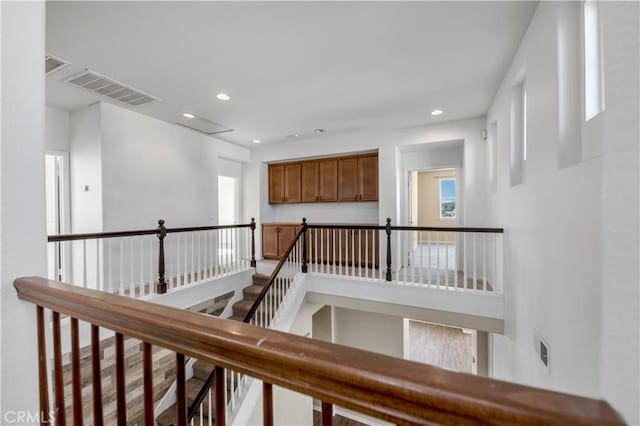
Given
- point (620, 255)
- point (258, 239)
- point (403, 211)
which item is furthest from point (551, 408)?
point (258, 239)

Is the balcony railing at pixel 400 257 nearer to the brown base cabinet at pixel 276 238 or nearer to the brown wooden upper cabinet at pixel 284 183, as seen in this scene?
the brown base cabinet at pixel 276 238

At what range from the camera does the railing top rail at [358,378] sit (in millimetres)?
370

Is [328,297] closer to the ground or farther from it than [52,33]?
closer to the ground

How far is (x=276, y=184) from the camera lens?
20.7 ft

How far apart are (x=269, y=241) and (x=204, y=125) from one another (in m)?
2.61

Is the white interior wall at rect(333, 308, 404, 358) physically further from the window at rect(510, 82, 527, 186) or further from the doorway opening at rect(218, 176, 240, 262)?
the window at rect(510, 82, 527, 186)

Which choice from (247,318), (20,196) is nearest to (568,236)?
(20,196)

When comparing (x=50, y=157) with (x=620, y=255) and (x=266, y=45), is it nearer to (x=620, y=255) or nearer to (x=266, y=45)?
(x=266, y=45)

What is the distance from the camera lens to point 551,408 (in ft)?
1.19

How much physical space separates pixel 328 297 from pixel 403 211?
7.39ft

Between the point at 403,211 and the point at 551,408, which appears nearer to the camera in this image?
the point at 551,408

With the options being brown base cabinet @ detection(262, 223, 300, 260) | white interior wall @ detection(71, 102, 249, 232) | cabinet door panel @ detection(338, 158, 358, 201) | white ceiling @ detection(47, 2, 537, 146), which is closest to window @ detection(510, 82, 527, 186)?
white ceiling @ detection(47, 2, 537, 146)

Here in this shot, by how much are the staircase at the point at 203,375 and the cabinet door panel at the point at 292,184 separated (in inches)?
76.9

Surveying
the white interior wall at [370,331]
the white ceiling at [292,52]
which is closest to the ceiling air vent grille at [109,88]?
the white ceiling at [292,52]
